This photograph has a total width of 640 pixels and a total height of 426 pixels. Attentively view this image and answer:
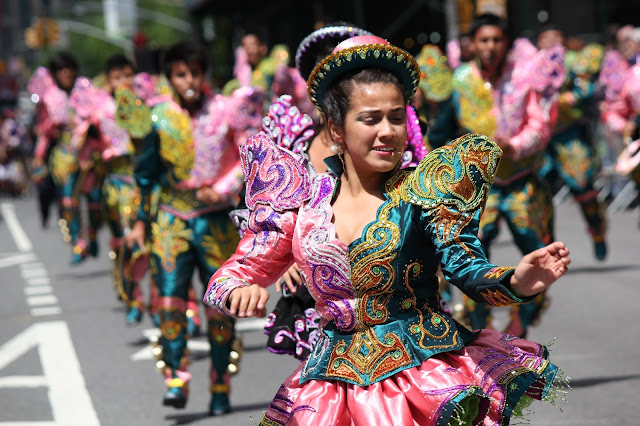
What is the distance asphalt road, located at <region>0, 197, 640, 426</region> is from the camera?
7301mm

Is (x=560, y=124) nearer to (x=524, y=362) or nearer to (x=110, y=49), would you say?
(x=524, y=362)

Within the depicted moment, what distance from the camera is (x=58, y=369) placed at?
29.6ft

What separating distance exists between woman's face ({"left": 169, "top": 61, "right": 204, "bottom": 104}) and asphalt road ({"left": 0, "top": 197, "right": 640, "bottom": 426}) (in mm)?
1856

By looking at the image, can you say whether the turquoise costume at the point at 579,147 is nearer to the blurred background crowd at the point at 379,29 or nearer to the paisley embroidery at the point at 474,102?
the blurred background crowd at the point at 379,29

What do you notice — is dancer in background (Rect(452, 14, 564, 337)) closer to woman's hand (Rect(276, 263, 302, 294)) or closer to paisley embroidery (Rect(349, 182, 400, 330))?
woman's hand (Rect(276, 263, 302, 294))

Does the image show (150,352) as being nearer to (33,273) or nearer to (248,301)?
(248,301)

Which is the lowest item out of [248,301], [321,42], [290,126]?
[248,301]

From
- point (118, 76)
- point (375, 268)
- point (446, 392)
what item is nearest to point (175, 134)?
point (375, 268)

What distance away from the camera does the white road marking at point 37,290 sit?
13.4m

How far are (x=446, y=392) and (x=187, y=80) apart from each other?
404 cm

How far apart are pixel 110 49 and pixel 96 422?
79.5 meters

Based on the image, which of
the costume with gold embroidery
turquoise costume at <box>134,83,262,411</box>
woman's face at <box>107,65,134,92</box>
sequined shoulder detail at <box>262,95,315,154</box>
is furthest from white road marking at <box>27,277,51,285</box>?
the costume with gold embroidery

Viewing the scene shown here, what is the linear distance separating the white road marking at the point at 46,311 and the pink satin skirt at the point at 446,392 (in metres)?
8.27

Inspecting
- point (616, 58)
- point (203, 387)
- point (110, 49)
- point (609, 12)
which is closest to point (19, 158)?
point (609, 12)
